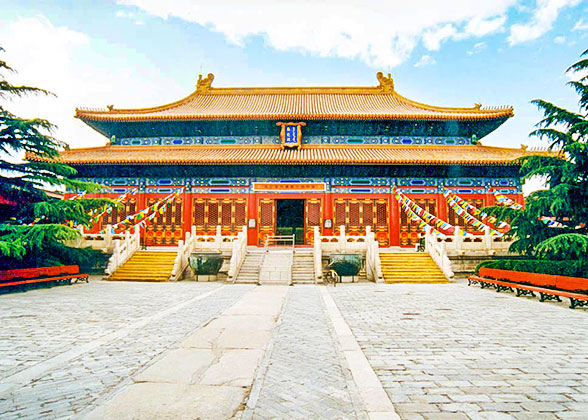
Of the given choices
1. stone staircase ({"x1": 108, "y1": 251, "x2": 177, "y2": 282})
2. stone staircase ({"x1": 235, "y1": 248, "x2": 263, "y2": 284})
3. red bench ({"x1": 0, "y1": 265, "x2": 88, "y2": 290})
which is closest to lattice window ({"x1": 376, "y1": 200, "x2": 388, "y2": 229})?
stone staircase ({"x1": 235, "y1": 248, "x2": 263, "y2": 284})

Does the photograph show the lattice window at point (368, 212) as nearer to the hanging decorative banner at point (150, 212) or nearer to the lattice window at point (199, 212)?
the lattice window at point (199, 212)

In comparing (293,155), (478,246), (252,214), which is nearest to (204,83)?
(293,155)

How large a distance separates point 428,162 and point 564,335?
13676 millimetres

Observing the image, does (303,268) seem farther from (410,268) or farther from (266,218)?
(266,218)

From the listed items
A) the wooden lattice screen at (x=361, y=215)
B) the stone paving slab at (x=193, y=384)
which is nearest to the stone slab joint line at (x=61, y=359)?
the stone paving slab at (x=193, y=384)

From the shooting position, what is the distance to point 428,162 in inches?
717

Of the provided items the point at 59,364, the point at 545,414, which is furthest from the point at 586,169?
the point at 59,364

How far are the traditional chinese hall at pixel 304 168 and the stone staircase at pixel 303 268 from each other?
10.4ft

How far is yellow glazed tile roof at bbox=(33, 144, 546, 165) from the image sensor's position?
1830 cm

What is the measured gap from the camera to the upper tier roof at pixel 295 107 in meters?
20.5

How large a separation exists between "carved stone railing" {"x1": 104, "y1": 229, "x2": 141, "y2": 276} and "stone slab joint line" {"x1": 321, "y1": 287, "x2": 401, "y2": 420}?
39.5 feet

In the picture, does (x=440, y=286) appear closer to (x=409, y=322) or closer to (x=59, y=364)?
(x=409, y=322)

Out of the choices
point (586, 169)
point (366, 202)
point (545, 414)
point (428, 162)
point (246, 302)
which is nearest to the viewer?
point (545, 414)

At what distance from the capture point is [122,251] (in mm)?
15602
